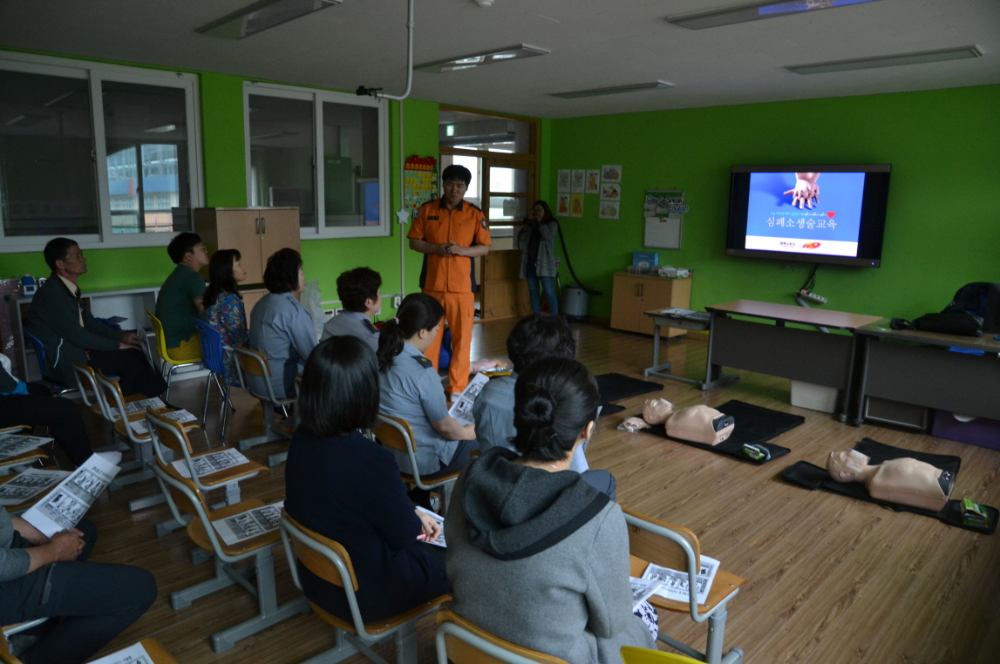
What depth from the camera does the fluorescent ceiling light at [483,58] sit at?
15.0 ft

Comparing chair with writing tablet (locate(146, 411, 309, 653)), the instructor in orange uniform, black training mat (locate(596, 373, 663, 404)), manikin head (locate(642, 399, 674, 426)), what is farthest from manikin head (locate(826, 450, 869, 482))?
chair with writing tablet (locate(146, 411, 309, 653))

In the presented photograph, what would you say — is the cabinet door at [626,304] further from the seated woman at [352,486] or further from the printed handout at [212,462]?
the seated woman at [352,486]

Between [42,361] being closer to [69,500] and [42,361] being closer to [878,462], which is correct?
[69,500]

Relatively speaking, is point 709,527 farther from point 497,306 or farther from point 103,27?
point 497,306

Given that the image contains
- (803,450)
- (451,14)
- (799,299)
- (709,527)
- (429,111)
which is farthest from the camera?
(429,111)

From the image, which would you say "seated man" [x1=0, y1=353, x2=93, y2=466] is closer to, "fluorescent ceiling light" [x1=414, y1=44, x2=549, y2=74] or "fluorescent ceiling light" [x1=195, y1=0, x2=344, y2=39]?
"fluorescent ceiling light" [x1=195, y1=0, x2=344, y2=39]

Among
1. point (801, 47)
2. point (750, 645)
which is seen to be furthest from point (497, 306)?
point (750, 645)

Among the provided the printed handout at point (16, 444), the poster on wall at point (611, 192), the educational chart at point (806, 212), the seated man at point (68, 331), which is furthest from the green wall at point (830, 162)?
the printed handout at point (16, 444)

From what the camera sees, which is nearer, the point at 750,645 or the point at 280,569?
the point at 750,645

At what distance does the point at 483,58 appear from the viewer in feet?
16.1

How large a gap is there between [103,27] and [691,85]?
176 inches

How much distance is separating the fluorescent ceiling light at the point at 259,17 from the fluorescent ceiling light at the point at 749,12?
190cm

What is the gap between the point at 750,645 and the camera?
7.64 feet

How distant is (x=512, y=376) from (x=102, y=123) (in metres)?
4.66
